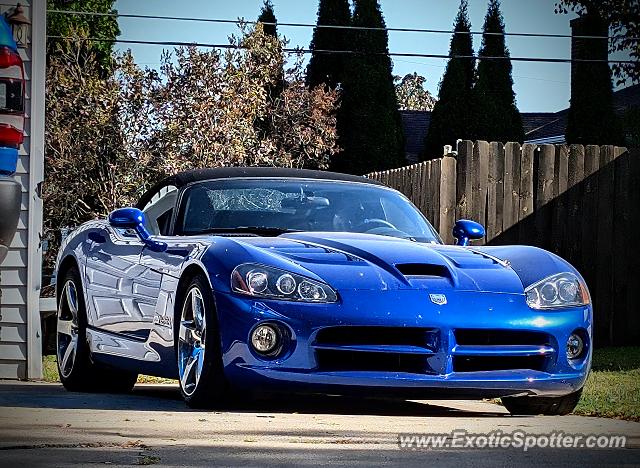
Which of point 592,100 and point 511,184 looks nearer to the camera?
point 511,184

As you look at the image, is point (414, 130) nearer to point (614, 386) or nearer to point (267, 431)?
point (614, 386)

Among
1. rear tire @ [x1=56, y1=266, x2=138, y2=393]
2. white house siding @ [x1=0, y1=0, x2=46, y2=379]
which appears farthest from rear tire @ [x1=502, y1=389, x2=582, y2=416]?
white house siding @ [x1=0, y1=0, x2=46, y2=379]

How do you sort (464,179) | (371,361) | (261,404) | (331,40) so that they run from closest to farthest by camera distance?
(371,361) → (261,404) → (464,179) → (331,40)

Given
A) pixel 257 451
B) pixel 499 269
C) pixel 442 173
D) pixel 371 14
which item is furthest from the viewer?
pixel 371 14

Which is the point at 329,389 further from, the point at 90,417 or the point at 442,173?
the point at 442,173

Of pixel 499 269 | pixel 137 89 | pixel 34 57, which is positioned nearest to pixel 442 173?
pixel 34 57

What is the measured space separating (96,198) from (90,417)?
23.5 metres

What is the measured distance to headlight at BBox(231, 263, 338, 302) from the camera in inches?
269

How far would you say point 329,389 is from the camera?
22.4 feet

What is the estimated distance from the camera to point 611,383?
31.8 ft

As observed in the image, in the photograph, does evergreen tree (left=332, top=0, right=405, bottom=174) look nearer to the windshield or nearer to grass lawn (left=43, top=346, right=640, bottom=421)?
grass lawn (left=43, top=346, right=640, bottom=421)

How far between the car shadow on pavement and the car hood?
72cm

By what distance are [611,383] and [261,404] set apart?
10.6 feet

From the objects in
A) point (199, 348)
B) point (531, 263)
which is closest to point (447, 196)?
point (531, 263)
